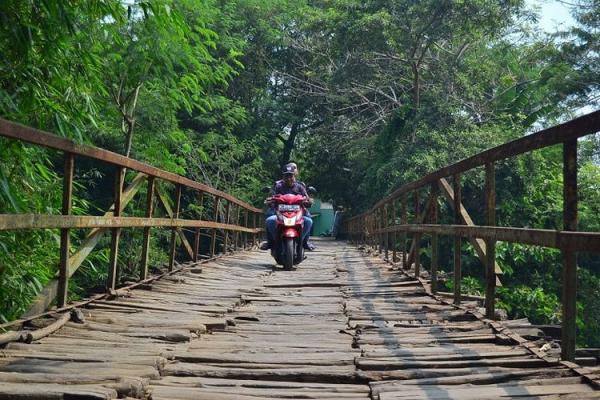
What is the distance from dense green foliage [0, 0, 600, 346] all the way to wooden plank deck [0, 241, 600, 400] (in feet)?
12.9

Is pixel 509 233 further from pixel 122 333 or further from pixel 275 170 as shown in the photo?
pixel 275 170

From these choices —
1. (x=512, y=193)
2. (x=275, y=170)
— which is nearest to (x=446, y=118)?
(x=512, y=193)

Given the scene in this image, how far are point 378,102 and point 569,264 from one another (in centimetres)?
2064

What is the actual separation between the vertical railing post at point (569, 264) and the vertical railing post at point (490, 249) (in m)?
1.09

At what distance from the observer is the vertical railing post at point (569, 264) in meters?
3.14

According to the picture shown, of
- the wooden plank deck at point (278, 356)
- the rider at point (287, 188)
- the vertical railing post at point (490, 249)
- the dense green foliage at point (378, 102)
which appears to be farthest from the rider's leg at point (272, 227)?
the vertical railing post at point (490, 249)

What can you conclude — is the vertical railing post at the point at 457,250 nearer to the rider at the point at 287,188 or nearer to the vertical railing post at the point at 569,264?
the vertical railing post at the point at 569,264

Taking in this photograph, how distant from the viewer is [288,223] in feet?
31.5

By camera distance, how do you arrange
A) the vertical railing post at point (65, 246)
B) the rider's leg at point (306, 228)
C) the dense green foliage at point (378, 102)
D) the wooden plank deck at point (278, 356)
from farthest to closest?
the dense green foliage at point (378, 102) < the rider's leg at point (306, 228) < the vertical railing post at point (65, 246) < the wooden plank deck at point (278, 356)

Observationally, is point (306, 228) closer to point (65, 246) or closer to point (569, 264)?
point (65, 246)

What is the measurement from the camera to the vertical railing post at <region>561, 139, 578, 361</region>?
3.14 m

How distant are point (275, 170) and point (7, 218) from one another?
27.4m

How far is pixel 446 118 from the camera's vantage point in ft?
64.8

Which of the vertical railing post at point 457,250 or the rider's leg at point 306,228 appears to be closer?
the vertical railing post at point 457,250
